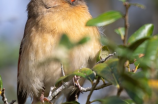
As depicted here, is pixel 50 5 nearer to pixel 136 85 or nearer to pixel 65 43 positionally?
pixel 65 43

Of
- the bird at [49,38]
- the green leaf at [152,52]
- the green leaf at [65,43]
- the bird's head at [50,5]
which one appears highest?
the green leaf at [65,43]

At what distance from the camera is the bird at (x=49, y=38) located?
340 centimetres

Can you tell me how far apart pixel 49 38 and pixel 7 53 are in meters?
2.16

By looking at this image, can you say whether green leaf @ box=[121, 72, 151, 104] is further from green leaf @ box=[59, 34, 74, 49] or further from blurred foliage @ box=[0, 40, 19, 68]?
blurred foliage @ box=[0, 40, 19, 68]

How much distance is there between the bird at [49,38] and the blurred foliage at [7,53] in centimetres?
140

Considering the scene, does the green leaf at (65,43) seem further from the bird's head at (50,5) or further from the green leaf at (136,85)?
the bird's head at (50,5)

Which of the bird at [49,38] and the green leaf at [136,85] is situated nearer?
the green leaf at [136,85]

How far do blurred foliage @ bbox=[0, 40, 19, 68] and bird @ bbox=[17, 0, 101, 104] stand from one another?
4.59 ft

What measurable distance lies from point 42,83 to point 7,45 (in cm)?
184

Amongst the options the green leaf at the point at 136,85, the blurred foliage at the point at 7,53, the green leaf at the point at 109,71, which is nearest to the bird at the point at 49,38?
the green leaf at the point at 109,71

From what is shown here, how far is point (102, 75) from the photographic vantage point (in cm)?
200

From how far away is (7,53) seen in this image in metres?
5.32

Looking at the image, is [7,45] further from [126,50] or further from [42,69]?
[126,50]

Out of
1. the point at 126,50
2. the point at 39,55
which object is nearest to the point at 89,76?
the point at 126,50
